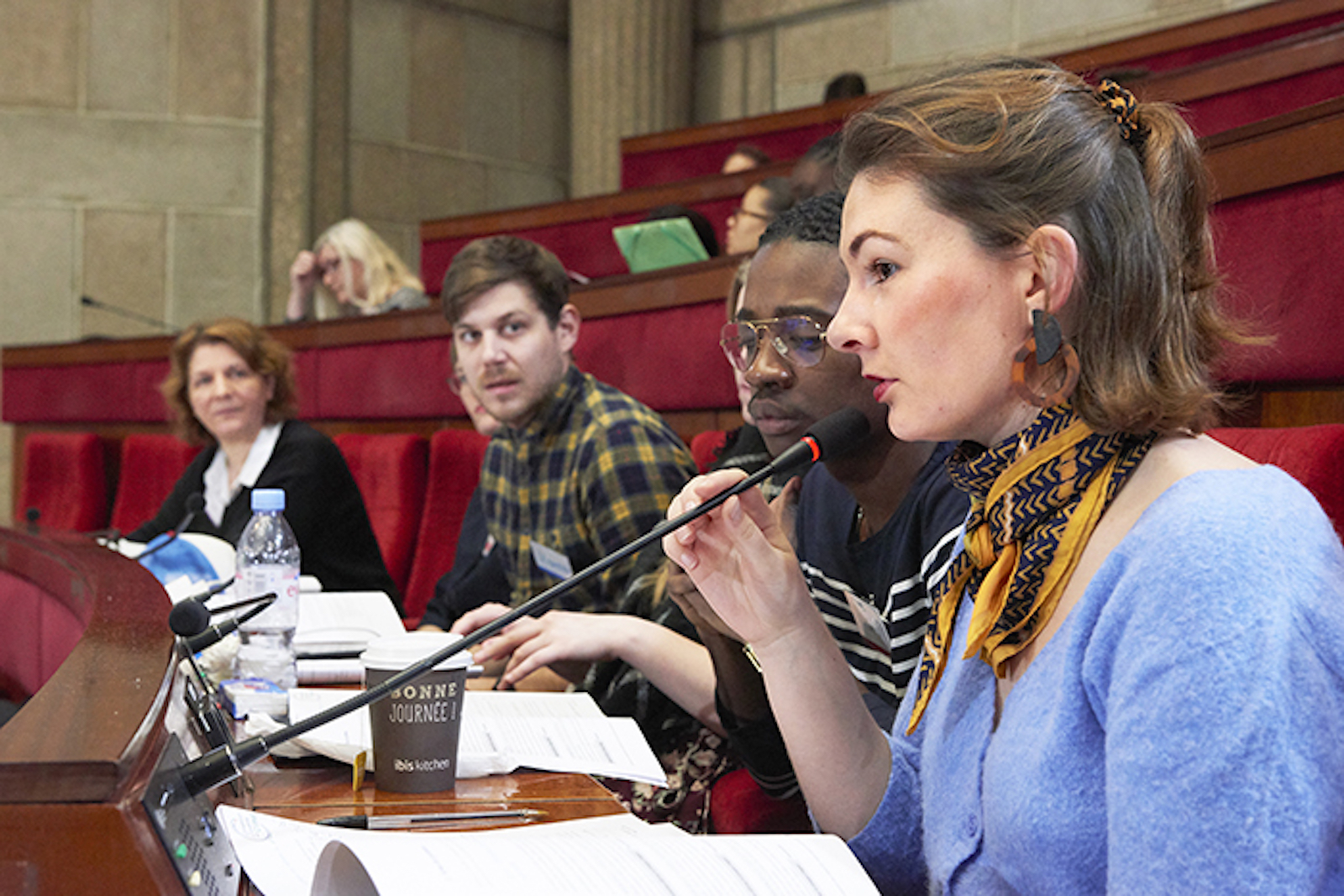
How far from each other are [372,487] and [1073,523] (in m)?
2.23

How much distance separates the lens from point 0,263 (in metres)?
4.74

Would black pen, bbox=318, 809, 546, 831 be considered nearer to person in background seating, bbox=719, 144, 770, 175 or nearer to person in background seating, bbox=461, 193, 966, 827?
person in background seating, bbox=461, 193, 966, 827

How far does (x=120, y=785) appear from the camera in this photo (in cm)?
46

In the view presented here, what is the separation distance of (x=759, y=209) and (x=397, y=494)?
972mm

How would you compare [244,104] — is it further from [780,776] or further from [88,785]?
[88,785]

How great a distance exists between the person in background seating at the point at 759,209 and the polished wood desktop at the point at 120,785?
6.00 feet

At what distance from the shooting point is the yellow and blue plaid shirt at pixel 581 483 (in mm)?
1502

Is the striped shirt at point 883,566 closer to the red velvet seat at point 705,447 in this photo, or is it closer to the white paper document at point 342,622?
the white paper document at point 342,622

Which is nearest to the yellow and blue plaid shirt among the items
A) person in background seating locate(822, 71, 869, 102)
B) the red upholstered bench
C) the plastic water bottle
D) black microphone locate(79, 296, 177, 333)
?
the plastic water bottle

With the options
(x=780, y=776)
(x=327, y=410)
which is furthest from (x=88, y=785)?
(x=327, y=410)

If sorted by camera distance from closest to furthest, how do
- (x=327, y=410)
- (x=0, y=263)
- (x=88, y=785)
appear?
(x=88, y=785)
(x=327, y=410)
(x=0, y=263)

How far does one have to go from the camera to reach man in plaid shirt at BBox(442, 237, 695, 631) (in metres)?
1.51

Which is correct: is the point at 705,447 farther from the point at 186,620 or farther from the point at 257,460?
the point at 186,620

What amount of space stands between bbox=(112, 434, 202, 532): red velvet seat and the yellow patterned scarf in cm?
296
